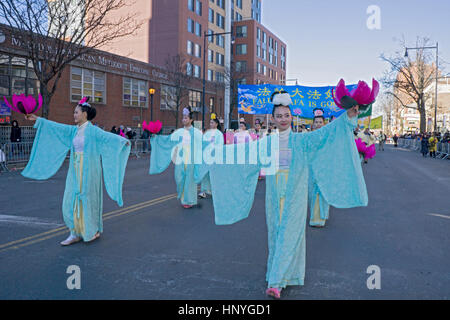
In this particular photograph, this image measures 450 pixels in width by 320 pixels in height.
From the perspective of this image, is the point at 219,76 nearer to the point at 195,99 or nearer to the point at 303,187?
the point at 195,99

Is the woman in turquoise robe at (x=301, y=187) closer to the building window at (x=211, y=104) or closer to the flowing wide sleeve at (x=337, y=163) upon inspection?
the flowing wide sleeve at (x=337, y=163)

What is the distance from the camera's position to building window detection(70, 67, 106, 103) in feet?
86.7

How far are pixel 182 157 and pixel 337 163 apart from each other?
182 inches

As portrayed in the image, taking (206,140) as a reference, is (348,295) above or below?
below

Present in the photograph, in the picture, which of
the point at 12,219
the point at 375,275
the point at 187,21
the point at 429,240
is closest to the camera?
the point at 375,275

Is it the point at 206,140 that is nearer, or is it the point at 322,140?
the point at 322,140

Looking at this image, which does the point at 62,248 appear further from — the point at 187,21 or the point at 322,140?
the point at 187,21

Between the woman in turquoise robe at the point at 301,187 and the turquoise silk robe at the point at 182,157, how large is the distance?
4.07 metres

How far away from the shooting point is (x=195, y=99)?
43.9 m

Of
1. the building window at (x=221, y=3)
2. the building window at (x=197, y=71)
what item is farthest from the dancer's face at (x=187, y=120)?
the building window at (x=221, y=3)

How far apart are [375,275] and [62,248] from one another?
384 centimetres

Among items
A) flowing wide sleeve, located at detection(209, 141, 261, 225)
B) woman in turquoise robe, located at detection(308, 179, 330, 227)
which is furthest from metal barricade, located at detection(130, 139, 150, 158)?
flowing wide sleeve, located at detection(209, 141, 261, 225)
